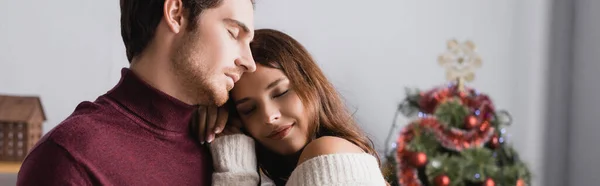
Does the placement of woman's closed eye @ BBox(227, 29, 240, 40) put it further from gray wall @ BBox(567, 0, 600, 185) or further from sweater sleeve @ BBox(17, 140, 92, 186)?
gray wall @ BBox(567, 0, 600, 185)

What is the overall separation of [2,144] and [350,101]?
1.76m

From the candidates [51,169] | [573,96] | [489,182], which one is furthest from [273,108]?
[573,96]

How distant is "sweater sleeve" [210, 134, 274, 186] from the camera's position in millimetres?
1276

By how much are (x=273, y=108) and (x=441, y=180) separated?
163cm

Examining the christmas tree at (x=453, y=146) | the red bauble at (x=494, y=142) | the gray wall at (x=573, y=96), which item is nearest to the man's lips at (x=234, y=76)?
the christmas tree at (x=453, y=146)

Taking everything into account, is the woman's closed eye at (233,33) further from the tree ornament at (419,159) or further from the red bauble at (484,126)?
the red bauble at (484,126)

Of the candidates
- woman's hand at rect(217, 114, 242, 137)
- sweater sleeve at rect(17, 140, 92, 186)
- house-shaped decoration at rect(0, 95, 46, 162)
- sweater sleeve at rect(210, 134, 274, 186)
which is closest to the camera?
sweater sleeve at rect(17, 140, 92, 186)

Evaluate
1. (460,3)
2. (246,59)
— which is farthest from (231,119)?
(460,3)

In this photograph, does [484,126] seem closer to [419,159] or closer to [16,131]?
[419,159]

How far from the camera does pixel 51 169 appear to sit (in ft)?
3.43

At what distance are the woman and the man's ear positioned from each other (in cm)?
18

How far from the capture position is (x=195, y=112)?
4.53 ft

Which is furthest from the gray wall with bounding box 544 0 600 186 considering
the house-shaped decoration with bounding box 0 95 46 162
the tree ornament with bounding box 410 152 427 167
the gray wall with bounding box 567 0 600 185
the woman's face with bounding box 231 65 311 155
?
the woman's face with bounding box 231 65 311 155

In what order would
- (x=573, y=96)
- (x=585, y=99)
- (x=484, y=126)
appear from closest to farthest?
1. (x=484, y=126)
2. (x=585, y=99)
3. (x=573, y=96)
